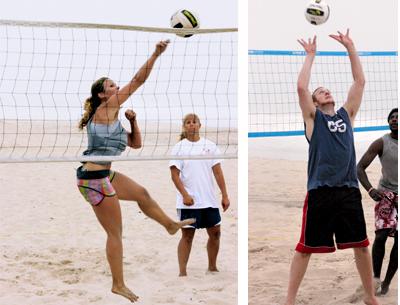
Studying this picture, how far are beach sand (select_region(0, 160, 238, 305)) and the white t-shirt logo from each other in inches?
69.7

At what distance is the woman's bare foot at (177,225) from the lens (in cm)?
547

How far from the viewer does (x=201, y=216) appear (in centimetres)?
586

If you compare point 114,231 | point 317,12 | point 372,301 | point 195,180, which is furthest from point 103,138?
point 372,301

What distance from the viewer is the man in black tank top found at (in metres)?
5.55

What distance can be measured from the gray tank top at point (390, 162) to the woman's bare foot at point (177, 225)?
1370 mm

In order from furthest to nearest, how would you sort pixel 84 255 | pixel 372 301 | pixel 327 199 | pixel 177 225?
pixel 84 255 < pixel 177 225 < pixel 372 301 < pixel 327 199

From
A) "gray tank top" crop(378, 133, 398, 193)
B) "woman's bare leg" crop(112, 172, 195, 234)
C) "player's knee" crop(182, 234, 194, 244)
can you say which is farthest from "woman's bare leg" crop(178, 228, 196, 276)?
"gray tank top" crop(378, 133, 398, 193)

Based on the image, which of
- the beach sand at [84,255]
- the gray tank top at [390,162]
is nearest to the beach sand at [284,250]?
the beach sand at [84,255]

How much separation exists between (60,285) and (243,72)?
105 inches

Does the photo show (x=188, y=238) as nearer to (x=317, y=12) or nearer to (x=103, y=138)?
(x=103, y=138)

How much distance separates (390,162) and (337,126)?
90cm

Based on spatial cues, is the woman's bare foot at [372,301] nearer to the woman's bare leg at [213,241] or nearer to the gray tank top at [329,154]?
the gray tank top at [329,154]

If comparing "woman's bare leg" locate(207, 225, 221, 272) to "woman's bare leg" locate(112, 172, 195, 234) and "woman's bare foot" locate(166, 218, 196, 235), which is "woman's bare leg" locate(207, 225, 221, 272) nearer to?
"woman's bare foot" locate(166, 218, 196, 235)

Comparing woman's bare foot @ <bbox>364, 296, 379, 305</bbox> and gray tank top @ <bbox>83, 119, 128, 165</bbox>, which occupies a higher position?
gray tank top @ <bbox>83, 119, 128, 165</bbox>
